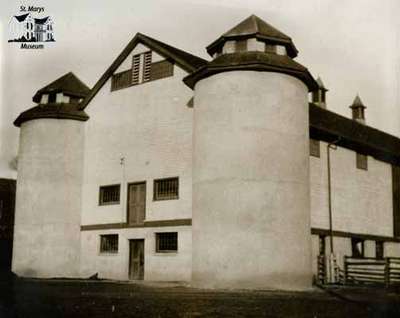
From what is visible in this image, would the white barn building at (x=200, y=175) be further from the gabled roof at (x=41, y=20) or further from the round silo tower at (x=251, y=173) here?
the gabled roof at (x=41, y=20)

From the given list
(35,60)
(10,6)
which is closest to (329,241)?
(35,60)

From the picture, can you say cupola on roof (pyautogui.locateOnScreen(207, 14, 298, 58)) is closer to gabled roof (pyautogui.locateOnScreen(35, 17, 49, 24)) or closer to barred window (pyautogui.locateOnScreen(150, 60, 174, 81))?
Result: barred window (pyautogui.locateOnScreen(150, 60, 174, 81))

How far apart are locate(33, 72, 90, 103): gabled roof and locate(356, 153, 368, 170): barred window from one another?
44.9ft

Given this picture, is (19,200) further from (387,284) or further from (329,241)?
(387,284)

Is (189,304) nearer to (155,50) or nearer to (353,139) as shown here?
(155,50)

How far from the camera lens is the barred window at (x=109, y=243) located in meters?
26.7

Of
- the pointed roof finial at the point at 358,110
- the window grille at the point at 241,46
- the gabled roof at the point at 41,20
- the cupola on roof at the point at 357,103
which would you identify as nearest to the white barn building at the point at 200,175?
the window grille at the point at 241,46

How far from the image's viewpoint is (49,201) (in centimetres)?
2770

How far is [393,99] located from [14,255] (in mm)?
20237

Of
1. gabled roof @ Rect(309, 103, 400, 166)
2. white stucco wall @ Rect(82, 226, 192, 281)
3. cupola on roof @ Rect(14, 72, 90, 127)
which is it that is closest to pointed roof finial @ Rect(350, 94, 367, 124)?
gabled roof @ Rect(309, 103, 400, 166)

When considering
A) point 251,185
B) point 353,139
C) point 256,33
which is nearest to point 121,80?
point 256,33

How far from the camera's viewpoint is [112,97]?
2791 centimetres

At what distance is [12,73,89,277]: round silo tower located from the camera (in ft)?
90.1

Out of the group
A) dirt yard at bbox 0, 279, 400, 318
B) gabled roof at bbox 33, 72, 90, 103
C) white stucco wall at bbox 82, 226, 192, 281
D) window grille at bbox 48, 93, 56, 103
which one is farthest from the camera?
window grille at bbox 48, 93, 56, 103
